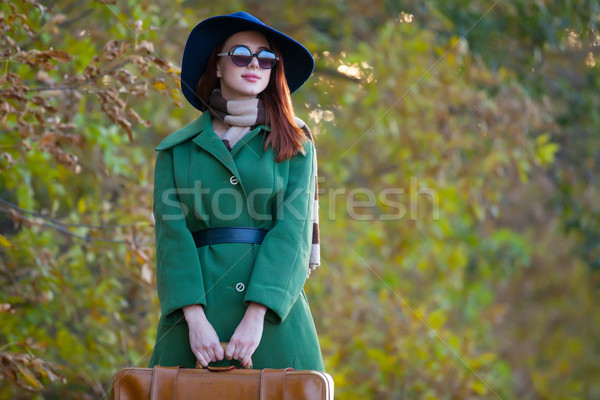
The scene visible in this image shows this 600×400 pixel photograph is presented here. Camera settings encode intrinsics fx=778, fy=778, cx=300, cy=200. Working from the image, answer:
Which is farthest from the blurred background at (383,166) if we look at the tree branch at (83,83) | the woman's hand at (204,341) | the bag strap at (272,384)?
the bag strap at (272,384)

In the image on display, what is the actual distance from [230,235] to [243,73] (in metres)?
0.52

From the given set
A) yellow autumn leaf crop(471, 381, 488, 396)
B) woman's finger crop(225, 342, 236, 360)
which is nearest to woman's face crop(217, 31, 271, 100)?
woman's finger crop(225, 342, 236, 360)

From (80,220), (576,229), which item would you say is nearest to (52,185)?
(80,220)

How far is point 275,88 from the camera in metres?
2.54

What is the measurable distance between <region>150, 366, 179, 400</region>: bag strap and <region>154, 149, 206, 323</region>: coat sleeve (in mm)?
187

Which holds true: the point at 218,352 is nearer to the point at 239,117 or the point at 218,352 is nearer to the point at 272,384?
the point at 272,384

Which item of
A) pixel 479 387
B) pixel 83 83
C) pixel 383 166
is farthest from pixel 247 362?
pixel 383 166

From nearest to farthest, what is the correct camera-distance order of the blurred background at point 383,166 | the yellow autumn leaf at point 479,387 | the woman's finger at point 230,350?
the woman's finger at point 230,350 → the blurred background at point 383,166 → the yellow autumn leaf at point 479,387

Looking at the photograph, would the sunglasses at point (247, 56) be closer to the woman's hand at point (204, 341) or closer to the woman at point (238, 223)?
the woman at point (238, 223)

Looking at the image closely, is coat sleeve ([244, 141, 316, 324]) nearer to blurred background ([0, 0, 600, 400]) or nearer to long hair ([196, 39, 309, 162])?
long hair ([196, 39, 309, 162])

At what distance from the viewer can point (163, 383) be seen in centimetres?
213

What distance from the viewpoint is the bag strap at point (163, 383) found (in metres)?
2.12

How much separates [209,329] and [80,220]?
99.0 inches

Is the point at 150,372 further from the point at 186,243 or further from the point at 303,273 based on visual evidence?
the point at 303,273
